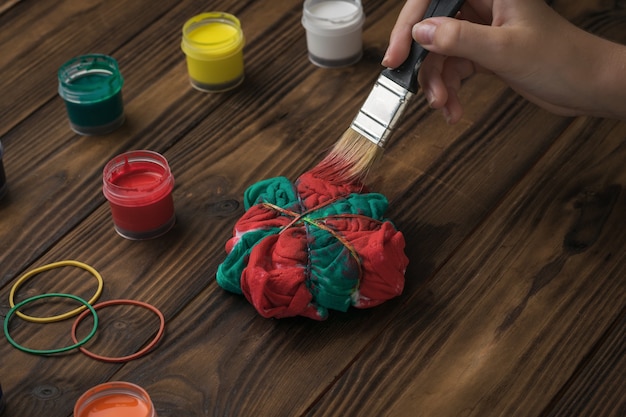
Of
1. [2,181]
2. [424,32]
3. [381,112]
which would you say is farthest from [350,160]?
[2,181]

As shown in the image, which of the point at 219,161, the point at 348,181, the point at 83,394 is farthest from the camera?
the point at 219,161

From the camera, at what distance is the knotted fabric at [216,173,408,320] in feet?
4.47

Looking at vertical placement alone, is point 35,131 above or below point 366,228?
below

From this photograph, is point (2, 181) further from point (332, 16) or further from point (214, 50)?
point (332, 16)

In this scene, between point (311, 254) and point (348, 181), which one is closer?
point (311, 254)

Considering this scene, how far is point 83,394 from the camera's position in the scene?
1271mm

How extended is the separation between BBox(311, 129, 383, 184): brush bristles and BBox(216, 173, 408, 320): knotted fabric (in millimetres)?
34

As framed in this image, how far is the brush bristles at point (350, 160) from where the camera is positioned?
1444mm

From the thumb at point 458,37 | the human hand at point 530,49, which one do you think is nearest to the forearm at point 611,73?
the human hand at point 530,49

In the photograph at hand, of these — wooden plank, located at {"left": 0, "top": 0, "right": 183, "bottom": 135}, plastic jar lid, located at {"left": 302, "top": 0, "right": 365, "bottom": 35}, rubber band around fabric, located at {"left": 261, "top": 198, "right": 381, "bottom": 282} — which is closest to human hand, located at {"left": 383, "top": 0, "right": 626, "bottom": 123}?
rubber band around fabric, located at {"left": 261, "top": 198, "right": 381, "bottom": 282}

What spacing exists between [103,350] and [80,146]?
452mm

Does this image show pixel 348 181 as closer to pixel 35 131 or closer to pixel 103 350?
pixel 103 350

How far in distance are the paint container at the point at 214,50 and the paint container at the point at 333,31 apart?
0.13 meters

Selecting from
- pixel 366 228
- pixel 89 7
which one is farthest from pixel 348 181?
pixel 89 7
